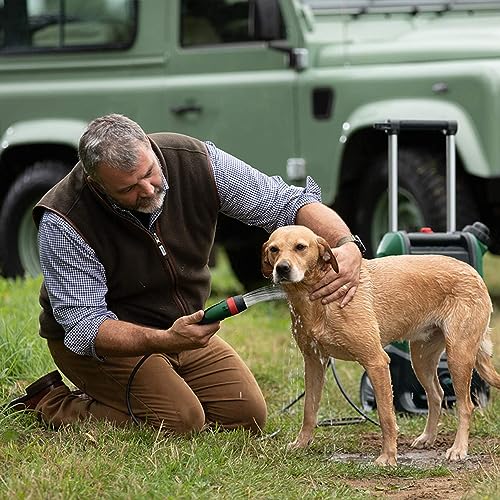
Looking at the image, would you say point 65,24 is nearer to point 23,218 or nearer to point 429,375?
point 23,218

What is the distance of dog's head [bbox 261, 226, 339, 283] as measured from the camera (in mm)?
4805

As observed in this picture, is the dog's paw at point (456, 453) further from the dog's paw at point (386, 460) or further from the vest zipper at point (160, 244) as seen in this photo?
the vest zipper at point (160, 244)

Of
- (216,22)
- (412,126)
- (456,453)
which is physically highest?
(216,22)

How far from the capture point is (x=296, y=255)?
190 inches

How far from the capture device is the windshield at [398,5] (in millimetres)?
8742

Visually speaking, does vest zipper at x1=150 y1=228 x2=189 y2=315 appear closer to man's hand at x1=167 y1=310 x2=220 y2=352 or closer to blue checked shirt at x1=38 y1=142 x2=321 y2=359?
blue checked shirt at x1=38 y1=142 x2=321 y2=359

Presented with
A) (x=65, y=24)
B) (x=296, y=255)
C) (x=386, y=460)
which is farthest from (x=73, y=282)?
(x=65, y=24)

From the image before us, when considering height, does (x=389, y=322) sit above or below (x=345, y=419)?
above

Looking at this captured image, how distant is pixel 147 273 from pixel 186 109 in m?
3.77

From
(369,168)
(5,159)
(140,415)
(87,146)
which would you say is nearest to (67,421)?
(140,415)

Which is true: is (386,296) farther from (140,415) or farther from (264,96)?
(264,96)

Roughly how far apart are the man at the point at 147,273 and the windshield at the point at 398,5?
11.8 feet

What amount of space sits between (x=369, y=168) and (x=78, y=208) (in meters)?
3.68

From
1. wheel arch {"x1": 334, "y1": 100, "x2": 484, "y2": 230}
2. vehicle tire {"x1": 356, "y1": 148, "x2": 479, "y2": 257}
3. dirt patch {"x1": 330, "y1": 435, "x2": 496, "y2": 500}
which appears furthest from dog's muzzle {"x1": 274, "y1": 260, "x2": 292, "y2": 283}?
wheel arch {"x1": 334, "y1": 100, "x2": 484, "y2": 230}
